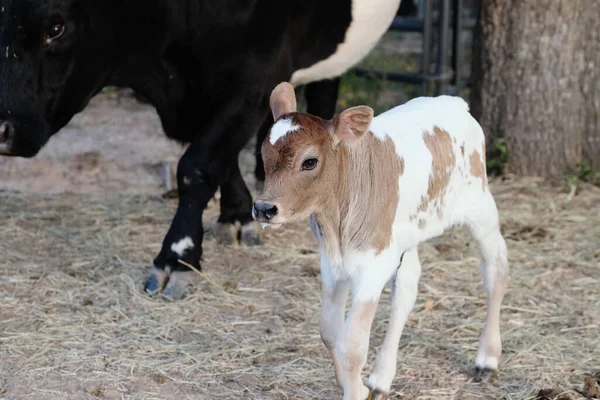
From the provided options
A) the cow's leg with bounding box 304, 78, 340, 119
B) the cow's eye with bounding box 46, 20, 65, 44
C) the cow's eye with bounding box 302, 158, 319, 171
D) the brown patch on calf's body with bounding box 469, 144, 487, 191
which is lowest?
the cow's leg with bounding box 304, 78, 340, 119

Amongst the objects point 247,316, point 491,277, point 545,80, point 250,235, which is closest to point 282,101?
point 491,277

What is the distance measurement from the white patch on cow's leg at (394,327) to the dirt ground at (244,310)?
0.52ft

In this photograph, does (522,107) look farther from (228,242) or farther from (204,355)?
(204,355)

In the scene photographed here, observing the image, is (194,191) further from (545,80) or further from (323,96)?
(545,80)

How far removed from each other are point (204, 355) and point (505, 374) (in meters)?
1.07

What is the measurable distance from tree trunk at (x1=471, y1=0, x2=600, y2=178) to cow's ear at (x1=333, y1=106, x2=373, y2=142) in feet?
11.9

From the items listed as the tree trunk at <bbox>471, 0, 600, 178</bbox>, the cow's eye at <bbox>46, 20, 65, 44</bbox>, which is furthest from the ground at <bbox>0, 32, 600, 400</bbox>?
the cow's eye at <bbox>46, 20, 65, 44</bbox>

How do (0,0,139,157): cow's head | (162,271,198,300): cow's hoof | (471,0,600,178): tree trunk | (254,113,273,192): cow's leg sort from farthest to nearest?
1. (471,0,600,178): tree trunk
2. (254,113,273,192): cow's leg
3. (162,271,198,300): cow's hoof
4. (0,0,139,157): cow's head

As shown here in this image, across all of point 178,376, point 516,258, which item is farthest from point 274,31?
point 178,376

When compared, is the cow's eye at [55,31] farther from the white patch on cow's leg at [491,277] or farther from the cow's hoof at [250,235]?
the white patch on cow's leg at [491,277]

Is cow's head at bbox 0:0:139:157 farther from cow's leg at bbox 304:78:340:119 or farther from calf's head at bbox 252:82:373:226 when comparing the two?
cow's leg at bbox 304:78:340:119

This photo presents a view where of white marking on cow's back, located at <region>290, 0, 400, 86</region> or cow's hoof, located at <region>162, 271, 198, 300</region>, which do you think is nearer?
cow's hoof, located at <region>162, 271, 198, 300</region>

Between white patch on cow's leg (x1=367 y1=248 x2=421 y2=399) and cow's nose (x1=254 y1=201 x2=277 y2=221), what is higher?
cow's nose (x1=254 y1=201 x2=277 y2=221)

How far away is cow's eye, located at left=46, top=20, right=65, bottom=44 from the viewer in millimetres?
4219
